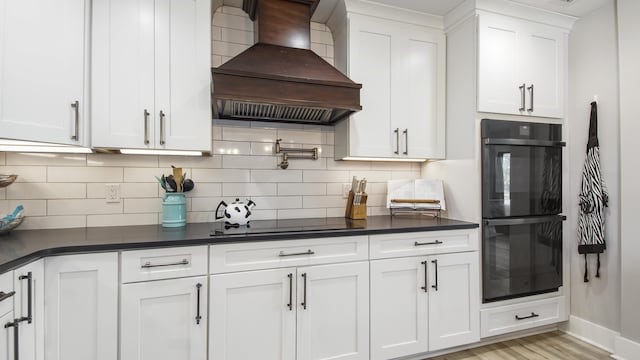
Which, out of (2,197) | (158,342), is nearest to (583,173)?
(158,342)

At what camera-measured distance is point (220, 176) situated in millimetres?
2244

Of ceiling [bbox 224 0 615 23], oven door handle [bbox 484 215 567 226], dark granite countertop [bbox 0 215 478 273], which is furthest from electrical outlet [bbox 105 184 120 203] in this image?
oven door handle [bbox 484 215 567 226]

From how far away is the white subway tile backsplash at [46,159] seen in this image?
1846 mm

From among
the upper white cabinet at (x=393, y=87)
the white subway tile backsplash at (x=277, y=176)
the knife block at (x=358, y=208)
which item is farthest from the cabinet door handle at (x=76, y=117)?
the knife block at (x=358, y=208)

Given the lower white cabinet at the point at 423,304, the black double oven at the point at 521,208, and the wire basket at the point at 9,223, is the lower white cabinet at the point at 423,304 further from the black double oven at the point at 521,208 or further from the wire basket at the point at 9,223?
the wire basket at the point at 9,223

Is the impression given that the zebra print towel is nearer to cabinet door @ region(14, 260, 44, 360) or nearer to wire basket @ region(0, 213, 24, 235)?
cabinet door @ region(14, 260, 44, 360)

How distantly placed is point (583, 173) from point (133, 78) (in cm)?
329

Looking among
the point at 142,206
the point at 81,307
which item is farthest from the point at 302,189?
the point at 81,307

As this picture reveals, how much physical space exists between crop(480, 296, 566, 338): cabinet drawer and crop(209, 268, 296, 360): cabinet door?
146cm

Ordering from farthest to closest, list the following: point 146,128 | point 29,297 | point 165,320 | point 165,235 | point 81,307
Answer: point 146,128
point 165,235
point 165,320
point 81,307
point 29,297

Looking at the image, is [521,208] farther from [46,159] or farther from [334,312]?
[46,159]

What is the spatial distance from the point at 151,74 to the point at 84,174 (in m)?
0.81

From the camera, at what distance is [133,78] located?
1.80m

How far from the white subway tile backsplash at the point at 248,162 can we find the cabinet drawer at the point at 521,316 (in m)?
1.91
